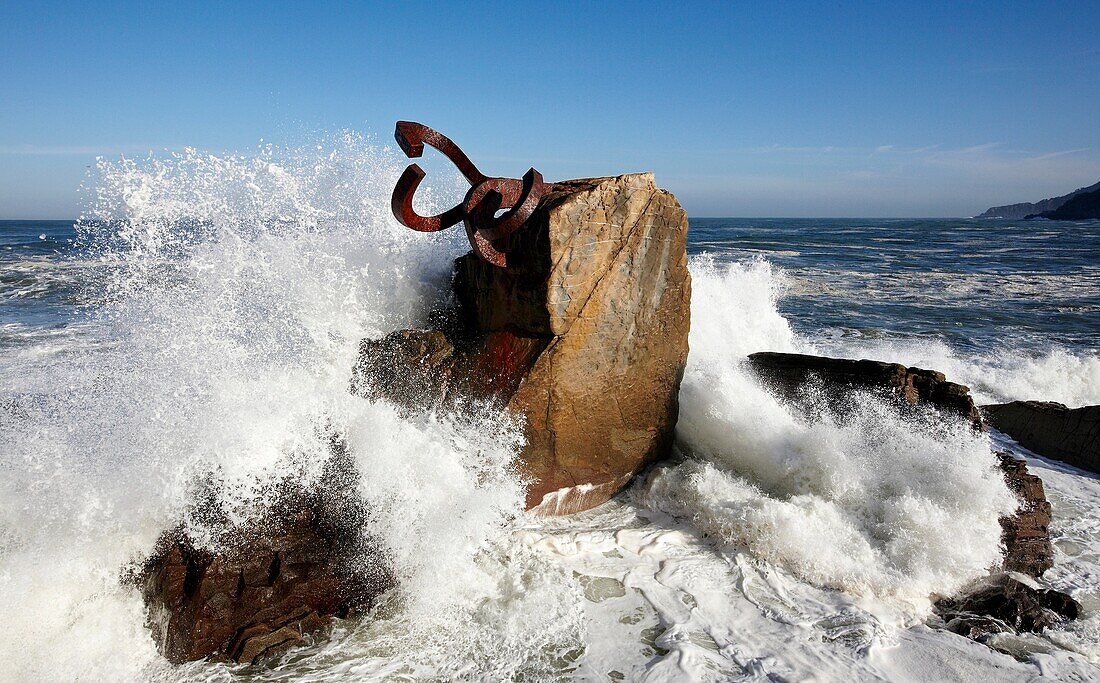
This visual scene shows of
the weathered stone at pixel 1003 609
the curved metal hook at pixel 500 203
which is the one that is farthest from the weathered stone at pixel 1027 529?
the curved metal hook at pixel 500 203

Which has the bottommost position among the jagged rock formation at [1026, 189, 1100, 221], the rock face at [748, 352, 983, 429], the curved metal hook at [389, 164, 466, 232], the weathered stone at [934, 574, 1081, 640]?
the weathered stone at [934, 574, 1081, 640]

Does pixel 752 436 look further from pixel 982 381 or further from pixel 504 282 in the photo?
pixel 982 381

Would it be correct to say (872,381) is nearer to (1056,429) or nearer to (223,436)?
→ (1056,429)

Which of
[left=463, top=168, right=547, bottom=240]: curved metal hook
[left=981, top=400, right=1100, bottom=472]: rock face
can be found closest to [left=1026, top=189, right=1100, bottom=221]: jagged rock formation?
[left=981, top=400, right=1100, bottom=472]: rock face

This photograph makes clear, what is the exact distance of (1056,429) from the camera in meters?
5.29

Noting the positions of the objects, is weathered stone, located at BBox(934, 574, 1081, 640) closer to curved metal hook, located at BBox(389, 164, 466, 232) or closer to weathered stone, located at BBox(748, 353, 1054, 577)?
weathered stone, located at BBox(748, 353, 1054, 577)

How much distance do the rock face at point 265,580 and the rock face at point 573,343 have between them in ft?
2.77

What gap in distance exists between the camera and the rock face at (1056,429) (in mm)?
5004

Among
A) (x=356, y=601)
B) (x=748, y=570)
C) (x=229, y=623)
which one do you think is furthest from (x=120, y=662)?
(x=748, y=570)

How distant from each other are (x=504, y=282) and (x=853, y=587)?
8.18ft

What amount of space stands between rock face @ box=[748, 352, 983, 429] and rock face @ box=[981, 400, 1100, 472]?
1.83 m

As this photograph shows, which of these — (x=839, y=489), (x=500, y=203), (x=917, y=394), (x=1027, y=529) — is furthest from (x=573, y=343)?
(x=1027, y=529)

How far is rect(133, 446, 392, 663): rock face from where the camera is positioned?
108 inches

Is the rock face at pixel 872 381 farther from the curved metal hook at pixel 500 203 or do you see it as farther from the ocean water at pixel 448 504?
the curved metal hook at pixel 500 203
